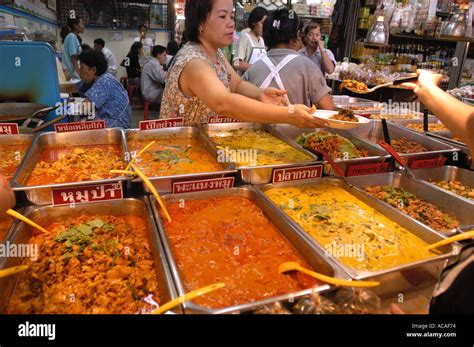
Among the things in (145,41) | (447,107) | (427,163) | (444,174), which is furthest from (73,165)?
(145,41)

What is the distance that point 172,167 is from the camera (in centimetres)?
232

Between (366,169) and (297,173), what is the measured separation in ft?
1.75

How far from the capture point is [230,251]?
5.57 ft

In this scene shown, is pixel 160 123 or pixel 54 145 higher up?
pixel 160 123

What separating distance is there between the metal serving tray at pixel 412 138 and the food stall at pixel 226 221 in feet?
0.06

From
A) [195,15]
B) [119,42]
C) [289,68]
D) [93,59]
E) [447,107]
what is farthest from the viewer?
[119,42]

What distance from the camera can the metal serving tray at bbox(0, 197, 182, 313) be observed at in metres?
1.37

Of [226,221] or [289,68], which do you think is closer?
[226,221]

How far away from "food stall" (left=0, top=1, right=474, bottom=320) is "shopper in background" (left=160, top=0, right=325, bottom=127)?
17 centimetres

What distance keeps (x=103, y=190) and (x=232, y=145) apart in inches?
44.1

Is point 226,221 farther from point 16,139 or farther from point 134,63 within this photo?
point 134,63

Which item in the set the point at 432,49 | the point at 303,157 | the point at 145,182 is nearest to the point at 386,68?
the point at 432,49

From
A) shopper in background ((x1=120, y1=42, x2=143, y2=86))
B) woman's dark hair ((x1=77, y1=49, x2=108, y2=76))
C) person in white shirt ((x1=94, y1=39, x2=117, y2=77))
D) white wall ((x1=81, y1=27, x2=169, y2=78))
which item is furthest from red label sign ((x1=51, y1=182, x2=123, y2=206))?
white wall ((x1=81, y1=27, x2=169, y2=78))
